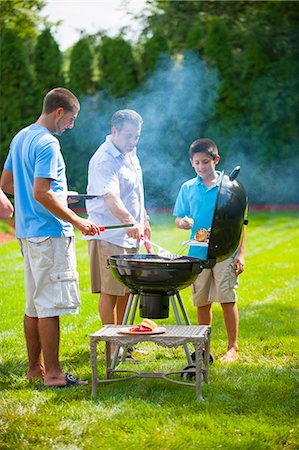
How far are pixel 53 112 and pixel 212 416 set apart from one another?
1.78m

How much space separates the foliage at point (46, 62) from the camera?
16703 mm

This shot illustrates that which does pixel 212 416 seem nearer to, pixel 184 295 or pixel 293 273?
pixel 184 295

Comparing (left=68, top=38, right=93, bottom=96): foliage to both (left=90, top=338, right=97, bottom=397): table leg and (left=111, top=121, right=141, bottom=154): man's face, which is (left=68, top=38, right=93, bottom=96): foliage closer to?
(left=111, top=121, right=141, bottom=154): man's face

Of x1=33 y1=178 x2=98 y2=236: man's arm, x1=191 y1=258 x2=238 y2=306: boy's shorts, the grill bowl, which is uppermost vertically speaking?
x1=33 y1=178 x2=98 y2=236: man's arm

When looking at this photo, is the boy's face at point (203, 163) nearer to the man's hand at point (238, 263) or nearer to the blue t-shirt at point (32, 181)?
the man's hand at point (238, 263)

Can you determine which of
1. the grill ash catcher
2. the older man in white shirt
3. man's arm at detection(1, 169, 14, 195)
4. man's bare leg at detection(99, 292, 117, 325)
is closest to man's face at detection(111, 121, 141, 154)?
the older man in white shirt

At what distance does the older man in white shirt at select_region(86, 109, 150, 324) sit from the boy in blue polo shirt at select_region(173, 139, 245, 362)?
30 centimetres

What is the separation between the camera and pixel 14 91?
16.7 metres

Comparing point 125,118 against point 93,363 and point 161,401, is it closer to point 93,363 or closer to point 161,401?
point 93,363

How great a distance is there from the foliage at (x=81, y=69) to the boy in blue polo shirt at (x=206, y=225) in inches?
485

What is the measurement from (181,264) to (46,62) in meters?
13.2

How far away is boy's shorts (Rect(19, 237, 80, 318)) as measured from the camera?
434cm

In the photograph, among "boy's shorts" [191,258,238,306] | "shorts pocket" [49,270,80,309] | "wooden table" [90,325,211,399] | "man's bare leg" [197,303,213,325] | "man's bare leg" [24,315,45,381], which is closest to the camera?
"wooden table" [90,325,211,399]

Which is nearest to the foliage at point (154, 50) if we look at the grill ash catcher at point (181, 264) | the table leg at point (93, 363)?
the grill ash catcher at point (181, 264)
